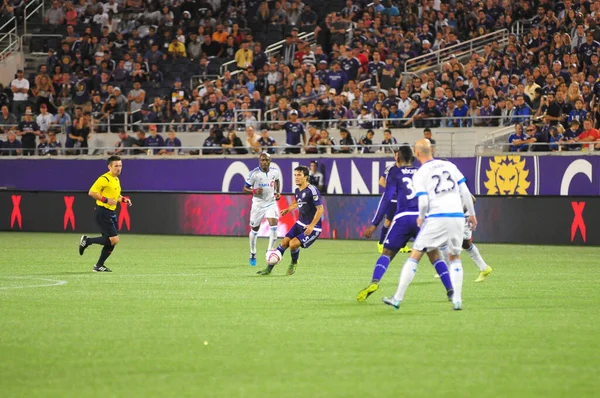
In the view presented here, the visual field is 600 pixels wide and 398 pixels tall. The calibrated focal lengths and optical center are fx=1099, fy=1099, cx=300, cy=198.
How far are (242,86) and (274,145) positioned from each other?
3669 mm

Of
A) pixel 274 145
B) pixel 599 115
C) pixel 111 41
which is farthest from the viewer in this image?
pixel 111 41

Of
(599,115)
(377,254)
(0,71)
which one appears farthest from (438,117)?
(0,71)

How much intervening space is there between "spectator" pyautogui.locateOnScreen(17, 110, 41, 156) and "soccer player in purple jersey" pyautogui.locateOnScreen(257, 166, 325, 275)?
811 inches

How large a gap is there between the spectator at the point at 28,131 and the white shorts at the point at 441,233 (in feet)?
89.1

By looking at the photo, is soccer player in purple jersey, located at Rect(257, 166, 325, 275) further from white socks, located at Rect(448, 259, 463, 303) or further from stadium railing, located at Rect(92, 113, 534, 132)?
stadium railing, located at Rect(92, 113, 534, 132)

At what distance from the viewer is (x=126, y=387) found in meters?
8.55

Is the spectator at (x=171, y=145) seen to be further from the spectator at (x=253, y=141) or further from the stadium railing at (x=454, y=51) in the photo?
the stadium railing at (x=454, y=51)

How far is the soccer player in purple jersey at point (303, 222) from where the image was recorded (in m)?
19.3

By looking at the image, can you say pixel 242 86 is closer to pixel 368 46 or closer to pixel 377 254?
pixel 368 46

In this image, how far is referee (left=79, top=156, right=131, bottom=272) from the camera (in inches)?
797

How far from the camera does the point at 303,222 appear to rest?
19672mm

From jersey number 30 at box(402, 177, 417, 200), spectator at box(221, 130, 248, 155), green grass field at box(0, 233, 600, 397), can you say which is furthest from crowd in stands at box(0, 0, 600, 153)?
jersey number 30 at box(402, 177, 417, 200)

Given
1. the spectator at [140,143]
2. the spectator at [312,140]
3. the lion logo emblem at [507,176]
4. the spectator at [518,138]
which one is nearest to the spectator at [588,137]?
the spectator at [518,138]

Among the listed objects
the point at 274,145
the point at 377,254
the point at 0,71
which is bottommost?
the point at 377,254
